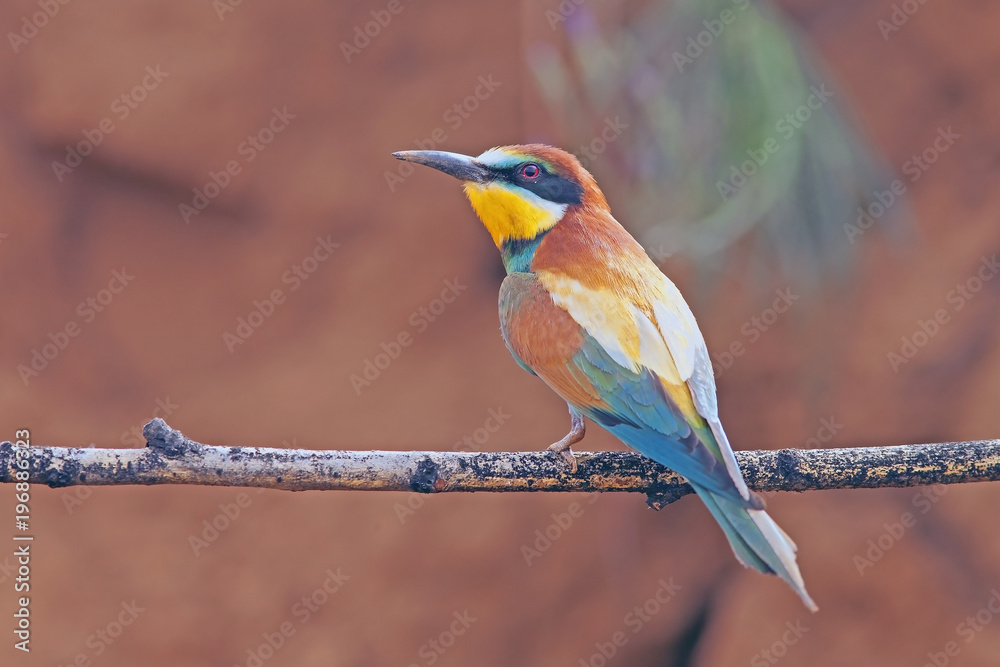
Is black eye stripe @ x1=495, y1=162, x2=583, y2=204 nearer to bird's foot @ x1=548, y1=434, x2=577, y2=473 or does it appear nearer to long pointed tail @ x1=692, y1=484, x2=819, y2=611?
bird's foot @ x1=548, y1=434, x2=577, y2=473

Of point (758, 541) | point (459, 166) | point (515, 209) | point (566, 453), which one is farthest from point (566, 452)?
point (459, 166)

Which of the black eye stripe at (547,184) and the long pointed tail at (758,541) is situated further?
the black eye stripe at (547,184)

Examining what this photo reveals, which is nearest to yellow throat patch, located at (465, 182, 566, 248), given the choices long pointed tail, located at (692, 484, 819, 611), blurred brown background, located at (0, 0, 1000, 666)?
long pointed tail, located at (692, 484, 819, 611)

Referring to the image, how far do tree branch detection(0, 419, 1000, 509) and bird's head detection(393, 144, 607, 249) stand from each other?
1.79 ft

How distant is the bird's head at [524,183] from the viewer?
2156 millimetres

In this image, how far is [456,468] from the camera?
1.80 metres

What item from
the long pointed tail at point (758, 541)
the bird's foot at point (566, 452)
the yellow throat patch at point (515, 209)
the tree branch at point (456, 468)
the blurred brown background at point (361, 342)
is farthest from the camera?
the blurred brown background at point (361, 342)

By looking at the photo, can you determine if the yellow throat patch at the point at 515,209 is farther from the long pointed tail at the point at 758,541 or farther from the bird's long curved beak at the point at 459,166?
the long pointed tail at the point at 758,541

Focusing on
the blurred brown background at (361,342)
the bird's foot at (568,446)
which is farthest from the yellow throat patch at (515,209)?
the blurred brown background at (361,342)

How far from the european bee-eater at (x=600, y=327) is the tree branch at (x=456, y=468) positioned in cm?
9

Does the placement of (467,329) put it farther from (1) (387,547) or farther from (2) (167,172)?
(2) (167,172)

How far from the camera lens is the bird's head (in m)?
2.16

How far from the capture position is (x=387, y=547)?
4.83 metres

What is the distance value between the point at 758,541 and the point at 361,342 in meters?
3.40
